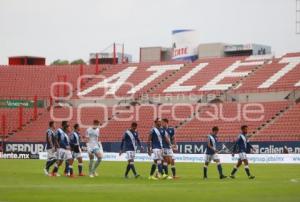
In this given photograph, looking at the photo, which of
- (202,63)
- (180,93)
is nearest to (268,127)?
(180,93)

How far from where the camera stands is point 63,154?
35.0 metres

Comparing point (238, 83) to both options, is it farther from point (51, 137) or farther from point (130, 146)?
point (130, 146)

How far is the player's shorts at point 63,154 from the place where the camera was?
114 feet

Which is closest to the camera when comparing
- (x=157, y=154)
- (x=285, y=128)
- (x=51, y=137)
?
(x=157, y=154)

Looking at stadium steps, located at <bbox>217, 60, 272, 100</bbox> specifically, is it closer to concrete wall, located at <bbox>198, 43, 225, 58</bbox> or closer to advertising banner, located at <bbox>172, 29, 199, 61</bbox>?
→ concrete wall, located at <bbox>198, 43, 225, 58</bbox>

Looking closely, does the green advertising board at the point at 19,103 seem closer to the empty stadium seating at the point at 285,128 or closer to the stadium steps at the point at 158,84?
the stadium steps at the point at 158,84

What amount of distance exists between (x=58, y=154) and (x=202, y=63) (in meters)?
49.0

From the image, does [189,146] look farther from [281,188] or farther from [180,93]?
[281,188]

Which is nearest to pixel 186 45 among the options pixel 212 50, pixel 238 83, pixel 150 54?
pixel 212 50

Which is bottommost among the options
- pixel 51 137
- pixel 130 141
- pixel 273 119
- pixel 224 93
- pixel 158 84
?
pixel 130 141

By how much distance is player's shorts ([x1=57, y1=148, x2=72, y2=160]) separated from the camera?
34.9 metres

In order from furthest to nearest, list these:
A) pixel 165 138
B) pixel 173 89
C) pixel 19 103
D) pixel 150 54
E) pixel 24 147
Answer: pixel 150 54, pixel 19 103, pixel 173 89, pixel 24 147, pixel 165 138

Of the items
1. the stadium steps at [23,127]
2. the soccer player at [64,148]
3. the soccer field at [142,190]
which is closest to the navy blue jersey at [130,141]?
the soccer field at [142,190]

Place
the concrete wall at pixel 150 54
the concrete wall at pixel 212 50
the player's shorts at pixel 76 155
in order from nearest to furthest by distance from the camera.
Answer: the player's shorts at pixel 76 155
the concrete wall at pixel 212 50
the concrete wall at pixel 150 54
